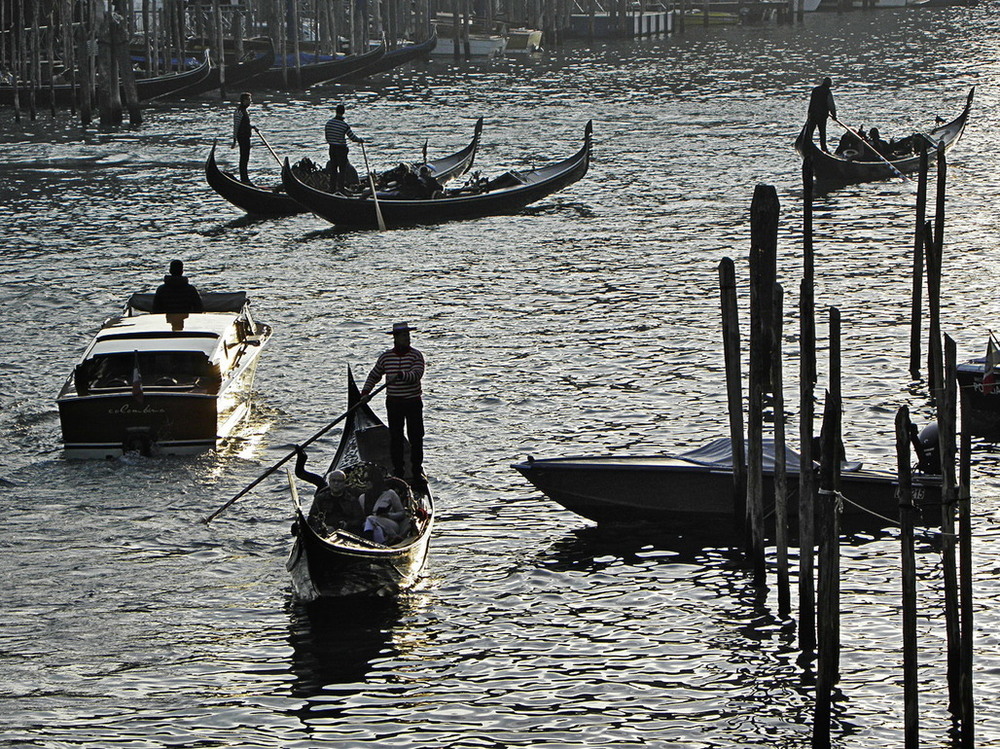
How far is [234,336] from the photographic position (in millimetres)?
16000

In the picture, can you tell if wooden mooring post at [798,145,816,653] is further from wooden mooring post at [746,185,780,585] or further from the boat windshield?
the boat windshield

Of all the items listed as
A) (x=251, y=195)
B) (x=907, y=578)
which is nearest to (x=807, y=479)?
(x=907, y=578)

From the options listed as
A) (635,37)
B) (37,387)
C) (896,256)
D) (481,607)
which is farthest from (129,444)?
(635,37)

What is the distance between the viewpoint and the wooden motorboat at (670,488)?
12367 mm

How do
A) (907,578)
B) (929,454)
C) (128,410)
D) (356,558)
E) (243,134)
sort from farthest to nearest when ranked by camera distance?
(243,134)
(128,410)
(929,454)
(356,558)
(907,578)

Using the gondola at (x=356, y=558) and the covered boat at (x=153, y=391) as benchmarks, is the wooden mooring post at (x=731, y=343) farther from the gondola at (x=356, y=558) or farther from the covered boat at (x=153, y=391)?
the covered boat at (x=153, y=391)

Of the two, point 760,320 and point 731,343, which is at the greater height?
point 760,320

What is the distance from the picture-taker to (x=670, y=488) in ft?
41.1

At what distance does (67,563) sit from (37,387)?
17.9 ft

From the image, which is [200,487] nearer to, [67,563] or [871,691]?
[67,563]

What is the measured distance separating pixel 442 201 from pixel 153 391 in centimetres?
1318

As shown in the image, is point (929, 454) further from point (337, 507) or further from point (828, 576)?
point (337, 507)

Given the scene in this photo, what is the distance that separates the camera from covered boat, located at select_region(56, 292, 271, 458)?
1418 centimetres

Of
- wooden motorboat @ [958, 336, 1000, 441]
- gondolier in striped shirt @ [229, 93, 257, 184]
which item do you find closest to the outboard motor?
wooden motorboat @ [958, 336, 1000, 441]
